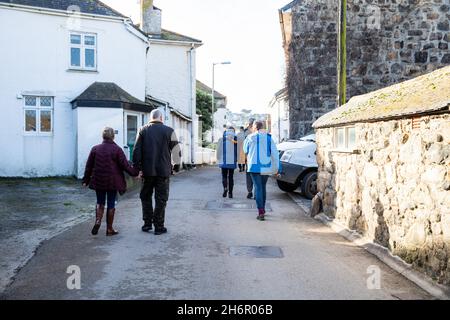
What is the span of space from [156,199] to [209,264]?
89.0 inches

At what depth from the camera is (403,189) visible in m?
5.93

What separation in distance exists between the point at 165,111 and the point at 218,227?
15168 millimetres

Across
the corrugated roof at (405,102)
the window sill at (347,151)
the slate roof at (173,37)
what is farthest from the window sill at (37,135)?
the window sill at (347,151)

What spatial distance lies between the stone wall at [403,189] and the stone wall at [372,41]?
9711 millimetres

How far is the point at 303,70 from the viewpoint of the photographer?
17.7 metres

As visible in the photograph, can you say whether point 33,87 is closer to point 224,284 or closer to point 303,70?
point 303,70

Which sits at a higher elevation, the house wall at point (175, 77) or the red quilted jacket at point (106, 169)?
the house wall at point (175, 77)

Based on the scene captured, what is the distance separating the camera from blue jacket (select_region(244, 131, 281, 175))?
9312 mm

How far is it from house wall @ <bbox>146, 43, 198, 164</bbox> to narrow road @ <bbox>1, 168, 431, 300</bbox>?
2041 cm

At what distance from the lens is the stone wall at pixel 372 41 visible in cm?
1770

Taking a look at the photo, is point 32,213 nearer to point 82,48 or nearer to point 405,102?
point 405,102

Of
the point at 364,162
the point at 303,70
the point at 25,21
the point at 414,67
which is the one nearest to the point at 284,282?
the point at 364,162

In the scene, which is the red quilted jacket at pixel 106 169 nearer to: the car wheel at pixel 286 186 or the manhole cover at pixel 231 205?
the manhole cover at pixel 231 205
